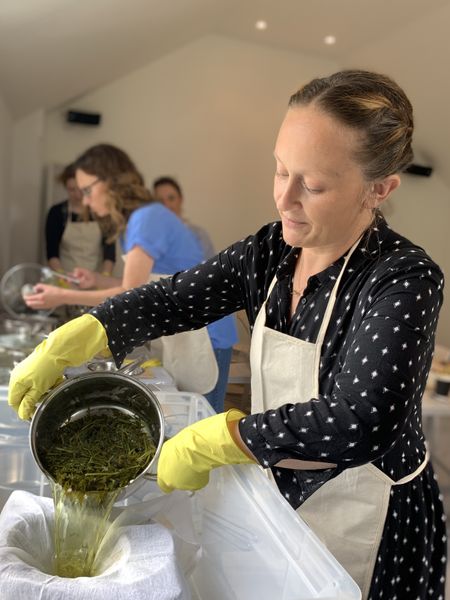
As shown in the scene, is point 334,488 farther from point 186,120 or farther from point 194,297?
point 186,120

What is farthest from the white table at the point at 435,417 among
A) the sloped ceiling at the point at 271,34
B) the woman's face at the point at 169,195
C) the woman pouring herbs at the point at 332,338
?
the woman's face at the point at 169,195

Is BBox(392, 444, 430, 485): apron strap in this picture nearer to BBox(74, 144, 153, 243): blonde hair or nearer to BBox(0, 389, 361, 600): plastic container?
BBox(0, 389, 361, 600): plastic container

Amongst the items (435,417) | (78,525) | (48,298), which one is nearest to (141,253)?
(48,298)

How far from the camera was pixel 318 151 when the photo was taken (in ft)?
2.42

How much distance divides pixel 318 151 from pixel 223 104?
3.01 meters

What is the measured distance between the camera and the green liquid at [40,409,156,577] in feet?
2.31

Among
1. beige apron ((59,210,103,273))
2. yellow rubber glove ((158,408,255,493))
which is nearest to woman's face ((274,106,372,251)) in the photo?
yellow rubber glove ((158,408,255,493))

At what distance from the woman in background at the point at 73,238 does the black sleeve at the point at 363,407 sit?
2.13 m

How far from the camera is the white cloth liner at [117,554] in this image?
583mm

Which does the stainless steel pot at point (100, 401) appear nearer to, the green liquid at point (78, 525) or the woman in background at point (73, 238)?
the green liquid at point (78, 525)

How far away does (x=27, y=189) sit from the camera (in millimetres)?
3670

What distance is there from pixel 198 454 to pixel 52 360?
0.92 feet

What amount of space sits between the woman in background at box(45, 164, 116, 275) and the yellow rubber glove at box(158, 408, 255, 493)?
2047 mm

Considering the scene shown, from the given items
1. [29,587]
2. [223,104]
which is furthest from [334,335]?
[223,104]
